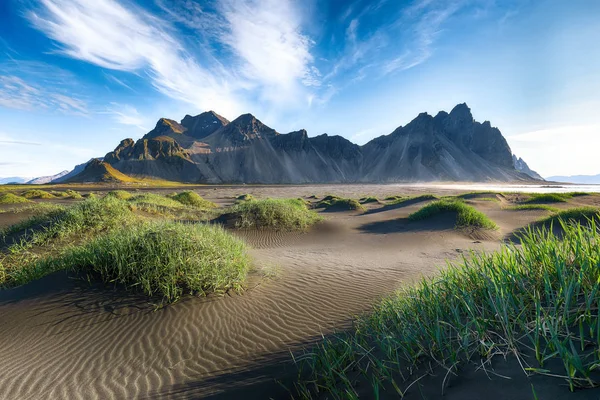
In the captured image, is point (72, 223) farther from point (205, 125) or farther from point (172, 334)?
point (205, 125)

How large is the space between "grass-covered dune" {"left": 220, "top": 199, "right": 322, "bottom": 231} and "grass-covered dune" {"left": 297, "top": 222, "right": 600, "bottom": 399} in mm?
9146

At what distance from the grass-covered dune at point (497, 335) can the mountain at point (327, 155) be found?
123128 millimetres

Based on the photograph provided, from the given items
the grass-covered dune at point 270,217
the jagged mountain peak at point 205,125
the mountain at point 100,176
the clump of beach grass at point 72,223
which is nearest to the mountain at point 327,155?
the mountain at point 100,176

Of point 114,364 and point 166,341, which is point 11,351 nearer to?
point 114,364

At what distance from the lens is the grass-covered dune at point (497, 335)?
1.47 meters

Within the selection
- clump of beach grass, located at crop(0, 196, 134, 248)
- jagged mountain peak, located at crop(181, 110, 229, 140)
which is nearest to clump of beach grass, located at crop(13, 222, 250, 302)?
clump of beach grass, located at crop(0, 196, 134, 248)

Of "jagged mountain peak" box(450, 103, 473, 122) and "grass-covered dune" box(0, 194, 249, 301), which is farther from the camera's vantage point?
"jagged mountain peak" box(450, 103, 473, 122)

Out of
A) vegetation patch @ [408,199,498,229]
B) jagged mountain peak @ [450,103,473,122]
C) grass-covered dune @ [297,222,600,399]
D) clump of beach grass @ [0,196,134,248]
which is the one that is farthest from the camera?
jagged mountain peak @ [450,103,473,122]

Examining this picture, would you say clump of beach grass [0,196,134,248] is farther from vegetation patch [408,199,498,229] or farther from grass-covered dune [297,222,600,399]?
vegetation patch [408,199,498,229]

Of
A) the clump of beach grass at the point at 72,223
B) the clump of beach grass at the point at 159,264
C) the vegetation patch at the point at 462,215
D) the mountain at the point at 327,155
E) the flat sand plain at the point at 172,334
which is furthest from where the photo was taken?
the mountain at the point at 327,155

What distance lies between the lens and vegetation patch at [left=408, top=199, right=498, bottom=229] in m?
11.0

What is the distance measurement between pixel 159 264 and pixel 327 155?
15470 cm

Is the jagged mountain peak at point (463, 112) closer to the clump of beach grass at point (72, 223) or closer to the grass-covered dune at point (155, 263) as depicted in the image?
the clump of beach grass at point (72, 223)

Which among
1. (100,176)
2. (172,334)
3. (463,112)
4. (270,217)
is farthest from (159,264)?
(463,112)
